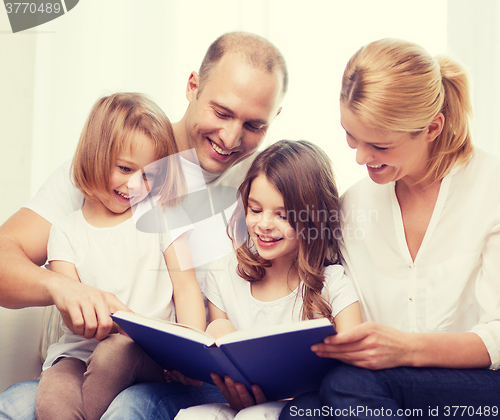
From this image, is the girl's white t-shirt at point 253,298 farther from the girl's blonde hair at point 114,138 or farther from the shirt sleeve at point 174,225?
the girl's blonde hair at point 114,138

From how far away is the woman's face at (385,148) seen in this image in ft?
3.06

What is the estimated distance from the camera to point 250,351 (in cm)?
75

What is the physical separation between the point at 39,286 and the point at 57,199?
31 centimetres

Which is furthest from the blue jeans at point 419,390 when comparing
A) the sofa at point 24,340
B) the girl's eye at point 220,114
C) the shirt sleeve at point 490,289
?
the sofa at point 24,340

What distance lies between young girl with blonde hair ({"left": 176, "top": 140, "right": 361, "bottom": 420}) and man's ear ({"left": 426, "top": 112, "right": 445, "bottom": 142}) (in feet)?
0.93

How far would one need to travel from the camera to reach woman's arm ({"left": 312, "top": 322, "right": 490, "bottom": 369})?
2.49ft

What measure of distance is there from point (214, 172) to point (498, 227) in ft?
2.43

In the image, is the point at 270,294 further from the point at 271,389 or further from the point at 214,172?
the point at 214,172

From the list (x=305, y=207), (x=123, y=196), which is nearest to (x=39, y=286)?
(x=123, y=196)

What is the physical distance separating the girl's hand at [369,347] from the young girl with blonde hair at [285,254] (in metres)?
0.22

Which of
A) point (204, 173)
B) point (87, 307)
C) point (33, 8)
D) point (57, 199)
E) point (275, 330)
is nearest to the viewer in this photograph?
point (275, 330)

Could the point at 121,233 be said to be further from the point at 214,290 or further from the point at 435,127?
the point at 435,127

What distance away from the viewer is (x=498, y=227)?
3.07ft

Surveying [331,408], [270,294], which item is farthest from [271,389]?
[270,294]
